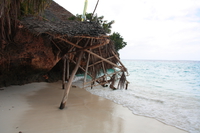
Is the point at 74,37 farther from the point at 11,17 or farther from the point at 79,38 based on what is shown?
the point at 11,17

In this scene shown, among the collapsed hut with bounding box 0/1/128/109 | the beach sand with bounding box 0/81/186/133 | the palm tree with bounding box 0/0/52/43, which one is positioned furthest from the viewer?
the palm tree with bounding box 0/0/52/43

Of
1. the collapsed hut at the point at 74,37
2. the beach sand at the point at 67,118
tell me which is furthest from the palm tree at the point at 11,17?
the beach sand at the point at 67,118

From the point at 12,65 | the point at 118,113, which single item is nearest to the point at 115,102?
the point at 118,113

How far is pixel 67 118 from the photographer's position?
337 centimetres

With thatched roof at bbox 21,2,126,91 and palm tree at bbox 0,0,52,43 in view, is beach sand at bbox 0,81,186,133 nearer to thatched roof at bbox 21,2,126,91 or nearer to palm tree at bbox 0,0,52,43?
thatched roof at bbox 21,2,126,91

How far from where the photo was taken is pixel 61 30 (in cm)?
406

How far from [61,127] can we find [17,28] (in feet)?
12.0

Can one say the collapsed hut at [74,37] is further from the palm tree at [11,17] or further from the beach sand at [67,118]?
the beach sand at [67,118]

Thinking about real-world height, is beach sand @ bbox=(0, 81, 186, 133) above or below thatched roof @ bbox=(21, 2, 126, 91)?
below

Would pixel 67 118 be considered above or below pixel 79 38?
below

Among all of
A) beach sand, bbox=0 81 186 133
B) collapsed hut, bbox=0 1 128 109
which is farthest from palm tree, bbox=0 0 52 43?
beach sand, bbox=0 81 186 133

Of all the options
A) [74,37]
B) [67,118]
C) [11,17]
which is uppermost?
[11,17]

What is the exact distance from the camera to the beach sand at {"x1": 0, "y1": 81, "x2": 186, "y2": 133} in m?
2.90

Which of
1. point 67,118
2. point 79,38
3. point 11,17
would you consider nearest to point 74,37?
point 79,38
